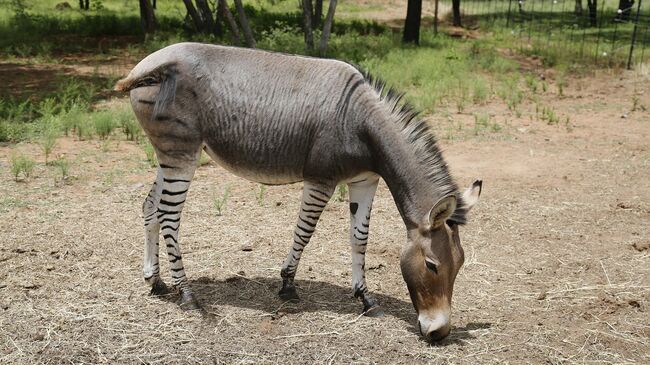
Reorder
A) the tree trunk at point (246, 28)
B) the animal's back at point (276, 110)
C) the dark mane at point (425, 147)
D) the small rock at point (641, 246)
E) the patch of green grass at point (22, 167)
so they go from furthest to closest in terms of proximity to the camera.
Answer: the tree trunk at point (246, 28) → the patch of green grass at point (22, 167) → the small rock at point (641, 246) → the animal's back at point (276, 110) → the dark mane at point (425, 147)

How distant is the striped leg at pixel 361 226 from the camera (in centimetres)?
586

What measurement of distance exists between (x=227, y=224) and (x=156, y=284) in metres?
1.95

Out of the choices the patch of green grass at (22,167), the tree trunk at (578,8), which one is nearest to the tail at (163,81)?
the patch of green grass at (22,167)

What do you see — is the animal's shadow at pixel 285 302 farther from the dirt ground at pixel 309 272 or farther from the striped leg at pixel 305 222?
the striped leg at pixel 305 222

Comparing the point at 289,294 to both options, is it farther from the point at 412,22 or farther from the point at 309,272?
the point at 412,22

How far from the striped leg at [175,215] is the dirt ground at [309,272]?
0.60ft

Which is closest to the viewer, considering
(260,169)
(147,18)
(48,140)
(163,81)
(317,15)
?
(163,81)

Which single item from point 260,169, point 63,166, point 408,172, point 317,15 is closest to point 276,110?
point 260,169

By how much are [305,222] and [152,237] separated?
4.48 feet

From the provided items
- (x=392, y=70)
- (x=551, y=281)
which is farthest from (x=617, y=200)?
(x=392, y=70)

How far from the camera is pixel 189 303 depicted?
583 cm

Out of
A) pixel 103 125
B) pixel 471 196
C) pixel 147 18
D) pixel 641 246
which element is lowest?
pixel 641 246

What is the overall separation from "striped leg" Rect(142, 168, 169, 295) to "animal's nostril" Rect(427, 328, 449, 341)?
2.43m

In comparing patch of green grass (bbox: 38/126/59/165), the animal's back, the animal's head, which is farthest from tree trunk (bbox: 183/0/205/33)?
the animal's head
